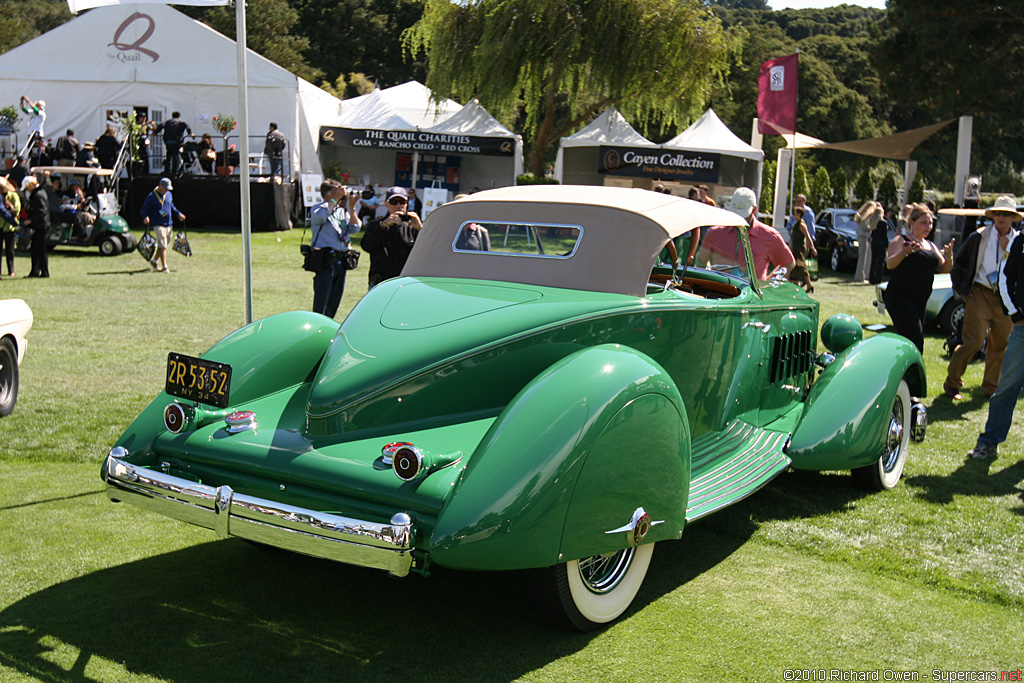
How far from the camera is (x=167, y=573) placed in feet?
14.2

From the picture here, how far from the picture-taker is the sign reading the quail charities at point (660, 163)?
2728 cm

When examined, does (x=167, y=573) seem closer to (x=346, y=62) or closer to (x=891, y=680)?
(x=891, y=680)

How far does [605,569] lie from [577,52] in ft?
79.6

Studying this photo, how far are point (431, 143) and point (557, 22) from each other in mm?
5303

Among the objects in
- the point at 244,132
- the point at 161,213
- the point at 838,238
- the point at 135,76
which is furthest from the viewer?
the point at 135,76

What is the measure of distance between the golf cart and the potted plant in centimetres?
480

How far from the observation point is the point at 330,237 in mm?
9266

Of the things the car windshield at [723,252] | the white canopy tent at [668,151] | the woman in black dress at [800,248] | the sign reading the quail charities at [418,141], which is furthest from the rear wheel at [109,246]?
the car windshield at [723,252]

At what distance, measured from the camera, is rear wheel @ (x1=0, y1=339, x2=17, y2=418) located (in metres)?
7.01

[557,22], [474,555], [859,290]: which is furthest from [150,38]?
[474,555]

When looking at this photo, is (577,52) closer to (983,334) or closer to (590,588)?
(983,334)

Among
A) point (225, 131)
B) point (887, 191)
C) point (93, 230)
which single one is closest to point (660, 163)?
point (887, 191)

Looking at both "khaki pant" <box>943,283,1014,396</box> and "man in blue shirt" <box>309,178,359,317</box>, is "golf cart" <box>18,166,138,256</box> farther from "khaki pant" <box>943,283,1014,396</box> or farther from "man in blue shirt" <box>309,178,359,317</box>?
"khaki pant" <box>943,283,1014,396</box>

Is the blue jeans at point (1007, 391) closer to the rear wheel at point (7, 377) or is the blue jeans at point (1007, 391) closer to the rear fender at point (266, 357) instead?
the rear fender at point (266, 357)
